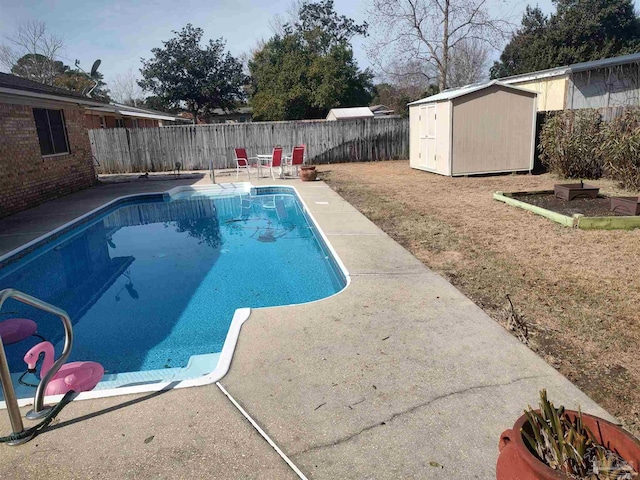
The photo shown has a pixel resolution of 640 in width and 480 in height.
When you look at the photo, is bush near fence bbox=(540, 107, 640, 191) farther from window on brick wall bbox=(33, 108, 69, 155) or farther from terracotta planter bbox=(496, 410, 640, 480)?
window on brick wall bbox=(33, 108, 69, 155)

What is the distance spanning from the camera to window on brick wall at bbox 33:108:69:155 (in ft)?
33.5

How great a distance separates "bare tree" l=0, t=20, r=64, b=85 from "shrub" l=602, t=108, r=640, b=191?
33.6 metres

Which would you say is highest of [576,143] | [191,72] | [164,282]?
[191,72]

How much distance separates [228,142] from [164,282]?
11427 mm

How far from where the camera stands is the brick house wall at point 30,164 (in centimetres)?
861

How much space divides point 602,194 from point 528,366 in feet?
23.1

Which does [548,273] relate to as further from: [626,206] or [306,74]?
[306,74]

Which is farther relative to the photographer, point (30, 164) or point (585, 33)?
point (585, 33)

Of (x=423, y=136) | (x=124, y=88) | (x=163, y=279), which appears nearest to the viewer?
(x=163, y=279)

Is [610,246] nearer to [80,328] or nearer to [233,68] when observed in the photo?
[80,328]

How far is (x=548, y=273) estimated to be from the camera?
4527 mm

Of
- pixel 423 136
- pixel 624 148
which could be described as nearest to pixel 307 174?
pixel 423 136

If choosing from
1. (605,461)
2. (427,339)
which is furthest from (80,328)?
(605,461)

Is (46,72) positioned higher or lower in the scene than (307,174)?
higher
